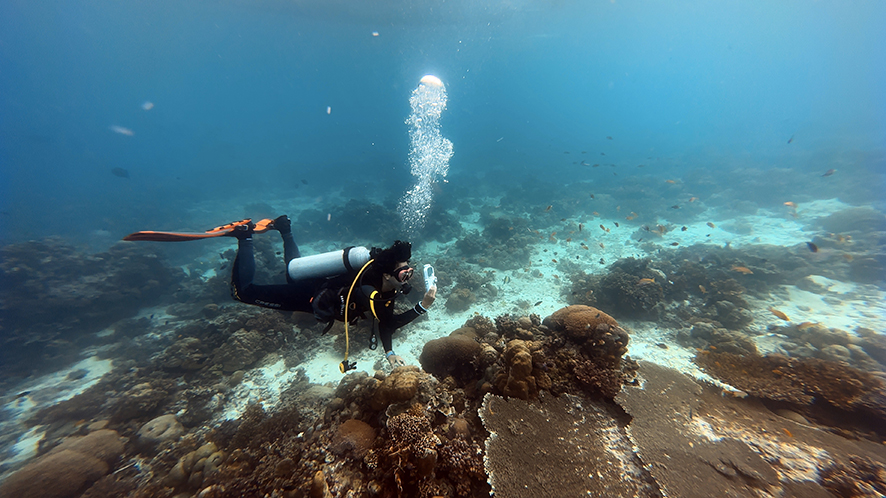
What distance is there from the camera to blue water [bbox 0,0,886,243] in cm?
3503

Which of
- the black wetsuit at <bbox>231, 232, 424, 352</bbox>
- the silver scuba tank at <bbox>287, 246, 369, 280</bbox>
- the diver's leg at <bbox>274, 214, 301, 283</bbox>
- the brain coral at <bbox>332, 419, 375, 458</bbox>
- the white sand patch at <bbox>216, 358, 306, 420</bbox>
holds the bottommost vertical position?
the white sand patch at <bbox>216, 358, 306, 420</bbox>

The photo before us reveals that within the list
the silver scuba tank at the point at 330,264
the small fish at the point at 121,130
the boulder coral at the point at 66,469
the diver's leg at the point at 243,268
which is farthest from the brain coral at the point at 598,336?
the small fish at the point at 121,130

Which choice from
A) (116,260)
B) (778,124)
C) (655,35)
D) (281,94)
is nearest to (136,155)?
(281,94)

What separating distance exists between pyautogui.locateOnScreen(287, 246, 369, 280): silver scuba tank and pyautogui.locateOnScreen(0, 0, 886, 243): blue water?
2315cm

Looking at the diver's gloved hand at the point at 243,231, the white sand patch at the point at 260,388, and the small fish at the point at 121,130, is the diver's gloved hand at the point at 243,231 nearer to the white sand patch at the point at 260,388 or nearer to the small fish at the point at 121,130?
the white sand patch at the point at 260,388

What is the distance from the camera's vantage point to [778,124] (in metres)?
74.1

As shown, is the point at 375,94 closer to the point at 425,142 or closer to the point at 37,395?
the point at 425,142

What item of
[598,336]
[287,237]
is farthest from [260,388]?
[598,336]

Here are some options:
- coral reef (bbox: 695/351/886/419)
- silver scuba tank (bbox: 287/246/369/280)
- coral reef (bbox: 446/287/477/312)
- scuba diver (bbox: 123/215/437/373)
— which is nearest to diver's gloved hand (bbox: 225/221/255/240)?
scuba diver (bbox: 123/215/437/373)

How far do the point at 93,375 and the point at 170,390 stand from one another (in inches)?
186

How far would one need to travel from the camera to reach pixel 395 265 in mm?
4246

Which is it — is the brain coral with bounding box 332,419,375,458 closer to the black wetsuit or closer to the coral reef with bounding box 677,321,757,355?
the black wetsuit

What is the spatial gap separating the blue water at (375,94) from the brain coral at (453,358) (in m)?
23.8

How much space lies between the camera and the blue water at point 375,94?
3503 centimetres
